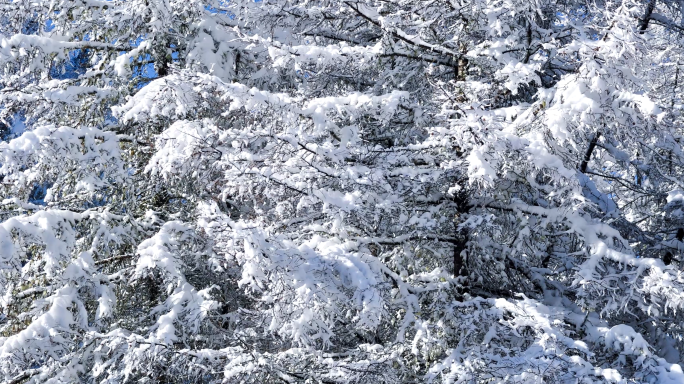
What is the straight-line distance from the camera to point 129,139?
6773 mm

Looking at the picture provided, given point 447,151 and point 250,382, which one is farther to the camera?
point 447,151

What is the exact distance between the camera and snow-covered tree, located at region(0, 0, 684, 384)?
4.30 m

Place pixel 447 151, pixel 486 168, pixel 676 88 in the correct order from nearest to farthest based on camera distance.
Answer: pixel 486 168, pixel 447 151, pixel 676 88

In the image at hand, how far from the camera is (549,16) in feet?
20.9

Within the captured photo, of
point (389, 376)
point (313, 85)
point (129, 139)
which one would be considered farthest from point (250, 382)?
point (313, 85)

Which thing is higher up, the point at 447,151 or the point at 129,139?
the point at 447,151

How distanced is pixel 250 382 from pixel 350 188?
1.77m

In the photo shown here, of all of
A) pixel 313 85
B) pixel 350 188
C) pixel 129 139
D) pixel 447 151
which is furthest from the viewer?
pixel 313 85

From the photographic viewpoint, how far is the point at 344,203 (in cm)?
456

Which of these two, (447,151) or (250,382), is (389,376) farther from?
(447,151)

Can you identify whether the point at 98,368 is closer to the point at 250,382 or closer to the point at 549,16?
the point at 250,382

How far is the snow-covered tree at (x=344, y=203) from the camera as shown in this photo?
14.1ft

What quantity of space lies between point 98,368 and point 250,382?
140 centimetres

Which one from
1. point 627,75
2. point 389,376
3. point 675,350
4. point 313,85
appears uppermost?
point 627,75
